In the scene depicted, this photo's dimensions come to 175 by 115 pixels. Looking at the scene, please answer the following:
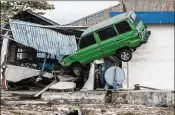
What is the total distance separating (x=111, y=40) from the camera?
14969mm

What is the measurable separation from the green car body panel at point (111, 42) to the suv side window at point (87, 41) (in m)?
0.11

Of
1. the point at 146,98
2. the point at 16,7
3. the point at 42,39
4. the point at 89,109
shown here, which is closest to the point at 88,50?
the point at 42,39

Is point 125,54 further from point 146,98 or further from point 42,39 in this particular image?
point 42,39

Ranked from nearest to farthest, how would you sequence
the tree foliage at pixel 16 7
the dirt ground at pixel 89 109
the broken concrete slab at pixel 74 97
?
the dirt ground at pixel 89 109, the broken concrete slab at pixel 74 97, the tree foliage at pixel 16 7

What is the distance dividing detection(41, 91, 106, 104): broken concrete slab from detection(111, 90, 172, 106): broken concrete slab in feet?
2.10

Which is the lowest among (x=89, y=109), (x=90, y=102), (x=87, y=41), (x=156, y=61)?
(x=89, y=109)

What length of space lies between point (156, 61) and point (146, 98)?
3.09m

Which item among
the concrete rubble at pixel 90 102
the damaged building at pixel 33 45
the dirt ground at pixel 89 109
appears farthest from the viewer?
the damaged building at pixel 33 45

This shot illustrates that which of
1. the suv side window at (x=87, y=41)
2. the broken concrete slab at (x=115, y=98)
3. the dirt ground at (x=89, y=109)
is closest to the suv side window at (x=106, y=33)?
the suv side window at (x=87, y=41)

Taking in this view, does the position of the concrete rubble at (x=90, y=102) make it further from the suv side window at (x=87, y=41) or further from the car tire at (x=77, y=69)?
the suv side window at (x=87, y=41)

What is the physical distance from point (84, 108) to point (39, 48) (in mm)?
4197

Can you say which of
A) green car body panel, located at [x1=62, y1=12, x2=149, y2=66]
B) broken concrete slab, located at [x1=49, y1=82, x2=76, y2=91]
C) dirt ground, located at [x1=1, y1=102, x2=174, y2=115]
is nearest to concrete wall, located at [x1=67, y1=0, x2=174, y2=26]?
green car body panel, located at [x1=62, y1=12, x2=149, y2=66]

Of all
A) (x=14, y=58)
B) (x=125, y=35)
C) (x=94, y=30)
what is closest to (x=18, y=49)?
(x=14, y=58)

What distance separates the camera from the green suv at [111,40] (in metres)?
14.7
